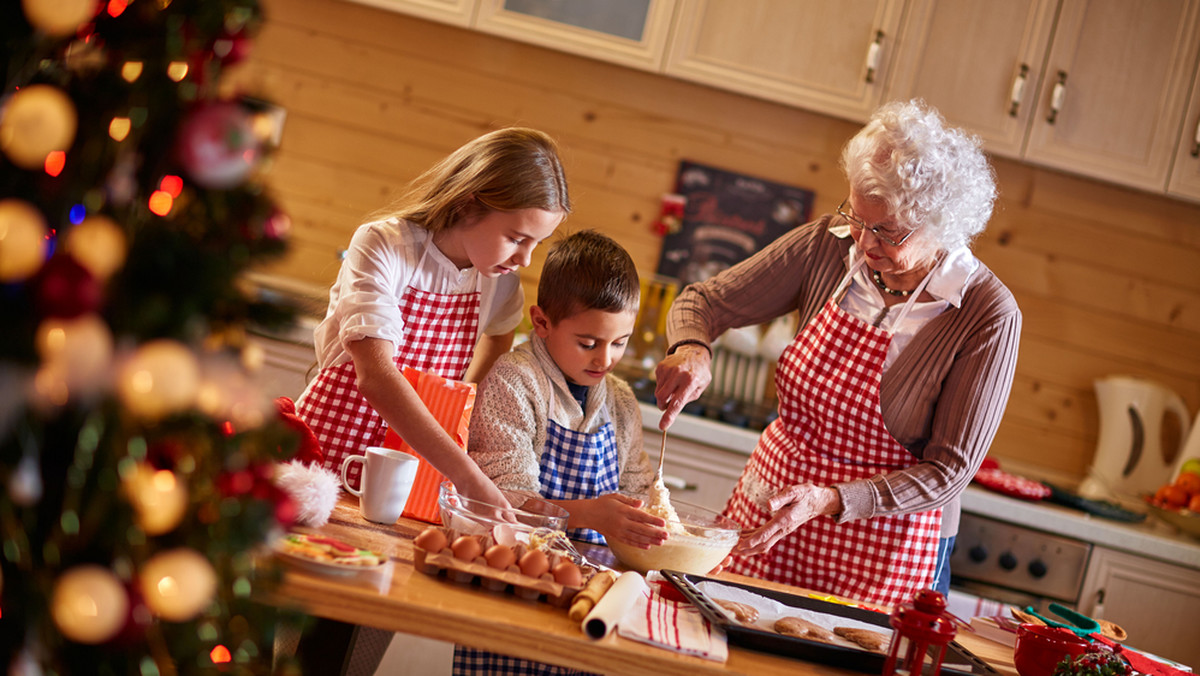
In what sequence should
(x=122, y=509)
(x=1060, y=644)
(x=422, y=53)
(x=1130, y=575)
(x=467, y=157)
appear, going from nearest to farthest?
(x=122, y=509), (x=1060, y=644), (x=467, y=157), (x=1130, y=575), (x=422, y=53)

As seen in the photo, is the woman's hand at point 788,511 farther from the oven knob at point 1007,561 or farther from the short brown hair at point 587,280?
the oven knob at point 1007,561

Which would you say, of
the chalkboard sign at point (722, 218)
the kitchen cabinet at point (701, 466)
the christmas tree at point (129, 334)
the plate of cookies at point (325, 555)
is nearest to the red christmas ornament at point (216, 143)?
the christmas tree at point (129, 334)

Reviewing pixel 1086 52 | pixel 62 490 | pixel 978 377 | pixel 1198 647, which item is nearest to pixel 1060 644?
pixel 978 377

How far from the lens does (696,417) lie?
7.85 feet

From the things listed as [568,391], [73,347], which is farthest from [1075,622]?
[73,347]

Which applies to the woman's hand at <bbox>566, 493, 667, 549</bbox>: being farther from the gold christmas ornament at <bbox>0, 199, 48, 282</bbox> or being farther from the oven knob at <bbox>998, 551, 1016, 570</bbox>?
the oven knob at <bbox>998, 551, 1016, 570</bbox>

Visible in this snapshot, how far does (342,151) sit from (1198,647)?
2.66 meters

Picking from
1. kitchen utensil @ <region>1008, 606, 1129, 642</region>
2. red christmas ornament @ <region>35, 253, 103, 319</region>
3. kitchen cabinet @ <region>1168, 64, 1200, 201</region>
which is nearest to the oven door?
kitchen utensil @ <region>1008, 606, 1129, 642</region>

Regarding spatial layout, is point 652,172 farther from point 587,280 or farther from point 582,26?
point 587,280

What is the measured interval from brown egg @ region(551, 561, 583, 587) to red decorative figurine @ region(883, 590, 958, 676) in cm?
32

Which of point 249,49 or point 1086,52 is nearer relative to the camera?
point 249,49

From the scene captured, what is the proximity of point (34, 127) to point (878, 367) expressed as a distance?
130cm

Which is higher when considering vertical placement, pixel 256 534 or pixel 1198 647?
pixel 256 534

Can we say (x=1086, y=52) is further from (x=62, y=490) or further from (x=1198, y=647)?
(x=62, y=490)
